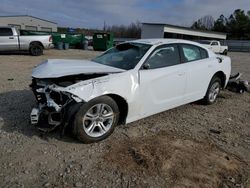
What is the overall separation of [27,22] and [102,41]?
30.5m

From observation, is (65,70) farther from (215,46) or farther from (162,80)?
(215,46)

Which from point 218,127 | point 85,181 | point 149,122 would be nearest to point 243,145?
point 218,127

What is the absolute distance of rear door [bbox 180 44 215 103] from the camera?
4.94 m

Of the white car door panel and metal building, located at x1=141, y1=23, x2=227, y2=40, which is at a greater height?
metal building, located at x1=141, y1=23, x2=227, y2=40

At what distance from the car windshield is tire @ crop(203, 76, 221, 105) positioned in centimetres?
197

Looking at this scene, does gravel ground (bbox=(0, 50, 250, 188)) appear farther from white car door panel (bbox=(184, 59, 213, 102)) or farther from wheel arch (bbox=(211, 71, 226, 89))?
wheel arch (bbox=(211, 71, 226, 89))

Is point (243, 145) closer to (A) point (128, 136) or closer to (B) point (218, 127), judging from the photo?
(B) point (218, 127)

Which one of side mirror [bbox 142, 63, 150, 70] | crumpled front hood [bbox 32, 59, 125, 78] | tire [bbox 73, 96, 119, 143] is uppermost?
side mirror [bbox 142, 63, 150, 70]

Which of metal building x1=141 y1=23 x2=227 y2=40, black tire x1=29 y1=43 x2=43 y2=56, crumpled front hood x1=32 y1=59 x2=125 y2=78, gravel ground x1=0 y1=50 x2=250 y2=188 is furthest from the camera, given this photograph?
metal building x1=141 y1=23 x2=227 y2=40

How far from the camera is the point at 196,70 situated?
502 centimetres

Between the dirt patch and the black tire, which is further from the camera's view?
the black tire

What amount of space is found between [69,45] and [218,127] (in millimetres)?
23767

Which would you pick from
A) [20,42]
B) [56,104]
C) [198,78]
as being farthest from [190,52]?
[20,42]

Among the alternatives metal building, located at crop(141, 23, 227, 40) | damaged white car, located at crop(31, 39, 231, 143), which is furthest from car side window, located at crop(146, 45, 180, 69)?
metal building, located at crop(141, 23, 227, 40)
